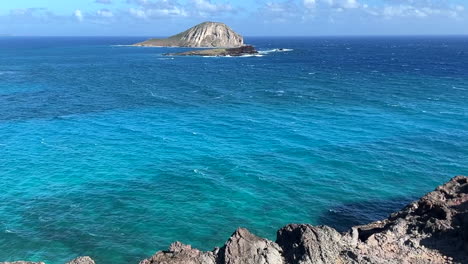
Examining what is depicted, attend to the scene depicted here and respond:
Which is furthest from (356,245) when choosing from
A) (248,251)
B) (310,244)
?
(248,251)

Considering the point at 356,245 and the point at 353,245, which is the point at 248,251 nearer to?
the point at 353,245

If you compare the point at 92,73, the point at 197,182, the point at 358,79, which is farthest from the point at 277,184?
the point at 92,73

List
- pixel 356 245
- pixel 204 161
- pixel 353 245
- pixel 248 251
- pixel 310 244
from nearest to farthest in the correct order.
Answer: pixel 248 251 → pixel 310 244 → pixel 353 245 → pixel 356 245 → pixel 204 161

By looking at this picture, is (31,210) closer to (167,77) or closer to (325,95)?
(325,95)

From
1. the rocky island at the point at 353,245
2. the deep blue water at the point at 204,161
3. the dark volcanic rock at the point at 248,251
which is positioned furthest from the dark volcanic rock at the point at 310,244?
the deep blue water at the point at 204,161

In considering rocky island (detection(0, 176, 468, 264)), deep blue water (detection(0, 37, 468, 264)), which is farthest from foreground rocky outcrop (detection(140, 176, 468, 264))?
deep blue water (detection(0, 37, 468, 264))

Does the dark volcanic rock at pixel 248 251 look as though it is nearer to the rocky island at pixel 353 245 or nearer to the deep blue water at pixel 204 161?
the rocky island at pixel 353 245

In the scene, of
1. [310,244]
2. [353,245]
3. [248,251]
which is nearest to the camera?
[248,251]

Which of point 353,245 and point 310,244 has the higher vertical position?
point 310,244

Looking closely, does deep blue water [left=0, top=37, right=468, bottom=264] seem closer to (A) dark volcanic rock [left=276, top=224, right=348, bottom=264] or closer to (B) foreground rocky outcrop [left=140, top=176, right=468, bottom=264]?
(B) foreground rocky outcrop [left=140, top=176, right=468, bottom=264]
